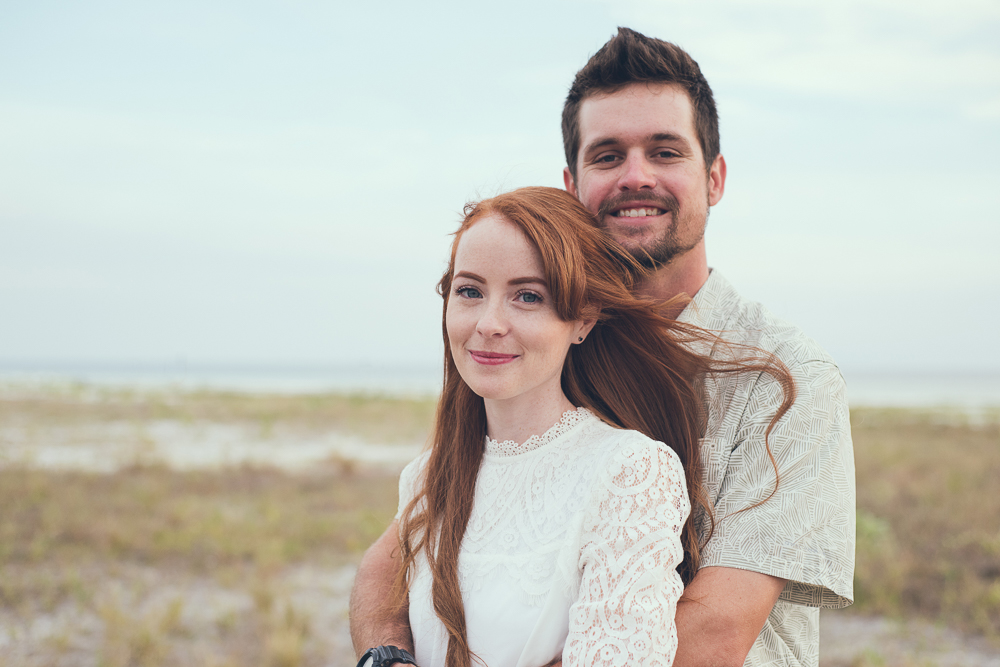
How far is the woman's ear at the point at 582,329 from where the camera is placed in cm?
230

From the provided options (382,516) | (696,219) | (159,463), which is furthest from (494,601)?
(159,463)

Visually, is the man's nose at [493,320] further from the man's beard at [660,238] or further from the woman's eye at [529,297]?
the man's beard at [660,238]

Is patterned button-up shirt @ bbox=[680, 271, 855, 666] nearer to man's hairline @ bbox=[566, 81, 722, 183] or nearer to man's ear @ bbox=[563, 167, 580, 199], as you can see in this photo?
man's hairline @ bbox=[566, 81, 722, 183]

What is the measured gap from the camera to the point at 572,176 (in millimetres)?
3111

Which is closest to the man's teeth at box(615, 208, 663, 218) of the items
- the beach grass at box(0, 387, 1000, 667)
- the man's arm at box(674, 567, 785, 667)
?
the man's arm at box(674, 567, 785, 667)

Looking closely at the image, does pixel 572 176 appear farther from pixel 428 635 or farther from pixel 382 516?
pixel 382 516

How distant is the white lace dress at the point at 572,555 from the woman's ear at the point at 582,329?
0.79 feet

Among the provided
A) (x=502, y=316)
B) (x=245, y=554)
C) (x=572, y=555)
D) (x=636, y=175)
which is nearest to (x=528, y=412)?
(x=502, y=316)

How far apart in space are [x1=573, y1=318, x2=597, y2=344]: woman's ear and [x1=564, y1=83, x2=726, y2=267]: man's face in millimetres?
399

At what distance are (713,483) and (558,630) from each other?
69 cm

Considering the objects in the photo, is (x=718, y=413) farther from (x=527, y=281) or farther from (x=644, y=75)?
(x=644, y=75)

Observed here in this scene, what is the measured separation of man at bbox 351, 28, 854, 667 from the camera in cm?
209

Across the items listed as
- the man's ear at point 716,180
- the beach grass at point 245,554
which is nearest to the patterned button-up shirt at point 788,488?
the man's ear at point 716,180

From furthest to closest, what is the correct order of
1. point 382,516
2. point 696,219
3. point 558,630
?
point 382,516 → point 696,219 → point 558,630
